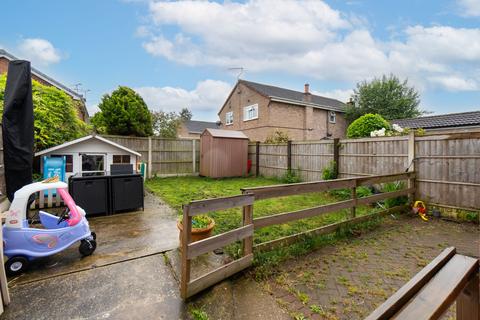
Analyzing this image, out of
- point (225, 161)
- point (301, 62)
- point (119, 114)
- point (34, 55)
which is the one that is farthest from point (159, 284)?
point (301, 62)

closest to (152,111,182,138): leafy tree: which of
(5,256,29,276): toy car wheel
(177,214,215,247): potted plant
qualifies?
(177,214,215,247): potted plant

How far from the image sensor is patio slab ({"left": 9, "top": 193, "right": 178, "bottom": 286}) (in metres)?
3.11

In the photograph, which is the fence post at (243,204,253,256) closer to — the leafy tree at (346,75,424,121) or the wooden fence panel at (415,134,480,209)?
the wooden fence panel at (415,134,480,209)

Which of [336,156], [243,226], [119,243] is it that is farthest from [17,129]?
[336,156]

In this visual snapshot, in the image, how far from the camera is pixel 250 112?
19469 millimetres

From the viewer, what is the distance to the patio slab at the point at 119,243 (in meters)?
3.11

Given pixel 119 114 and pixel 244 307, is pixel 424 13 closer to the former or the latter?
pixel 244 307

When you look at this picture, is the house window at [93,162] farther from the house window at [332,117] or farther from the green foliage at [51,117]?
the house window at [332,117]

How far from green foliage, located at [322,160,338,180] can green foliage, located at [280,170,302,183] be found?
1.48 meters

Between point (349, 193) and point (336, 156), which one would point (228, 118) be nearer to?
point (336, 156)

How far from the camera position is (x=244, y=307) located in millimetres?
2436

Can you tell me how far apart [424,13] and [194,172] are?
1163 centimetres

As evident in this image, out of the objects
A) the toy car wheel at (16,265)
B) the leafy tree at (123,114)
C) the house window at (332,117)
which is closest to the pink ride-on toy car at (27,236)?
the toy car wheel at (16,265)

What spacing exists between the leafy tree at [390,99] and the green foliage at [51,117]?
21.4m
